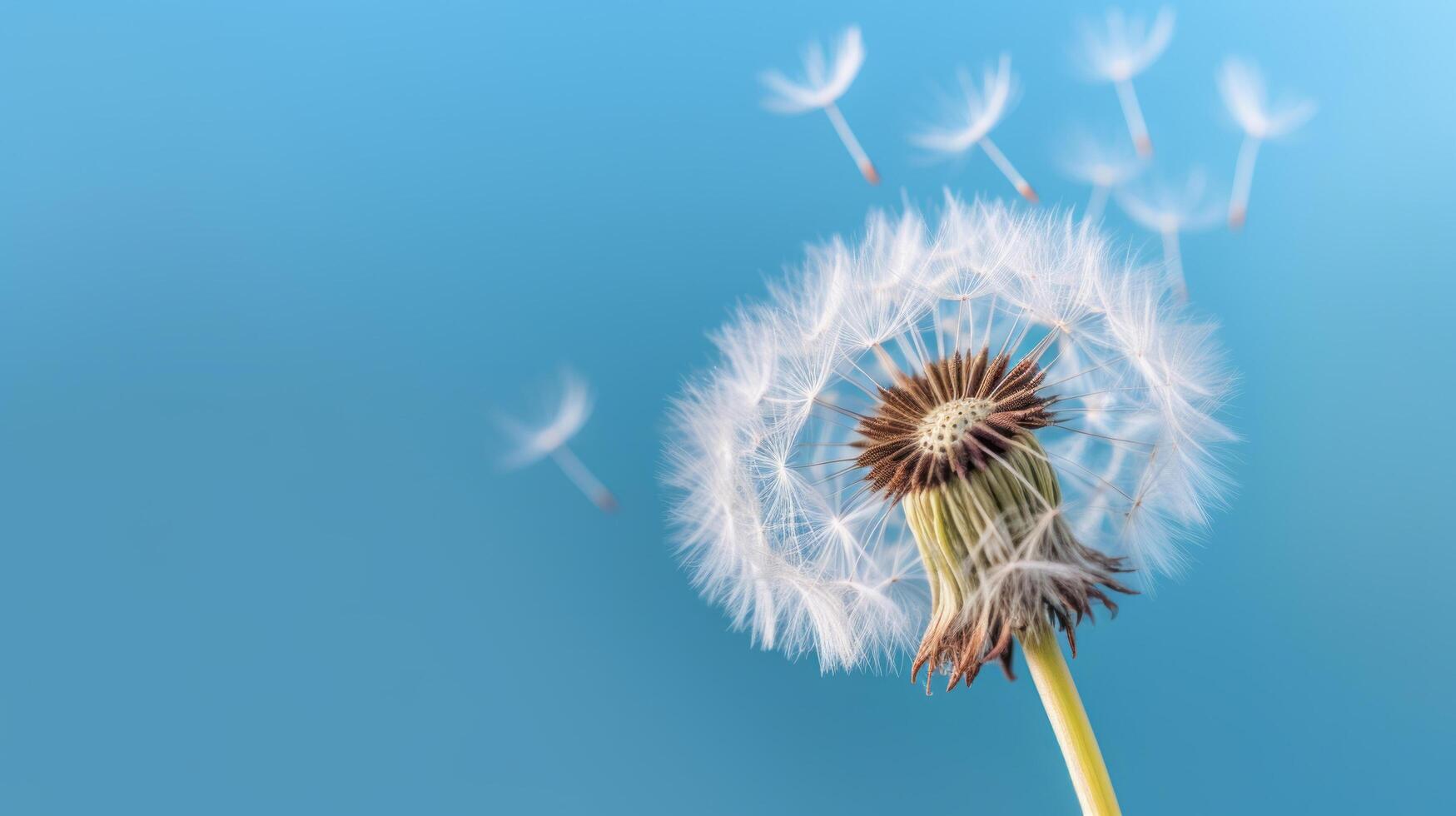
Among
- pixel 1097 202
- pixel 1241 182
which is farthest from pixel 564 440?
pixel 1241 182

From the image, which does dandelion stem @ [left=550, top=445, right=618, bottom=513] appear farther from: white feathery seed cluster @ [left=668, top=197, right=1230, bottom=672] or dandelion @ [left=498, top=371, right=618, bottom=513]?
white feathery seed cluster @ [left=668, top=197, right=1230, bottom=672]

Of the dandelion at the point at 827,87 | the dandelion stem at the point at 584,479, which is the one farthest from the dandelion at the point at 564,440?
the dandelion at the point at 827,87

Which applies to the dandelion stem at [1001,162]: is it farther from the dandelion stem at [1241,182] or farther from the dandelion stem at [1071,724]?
the dandelion stem at [1071,724]

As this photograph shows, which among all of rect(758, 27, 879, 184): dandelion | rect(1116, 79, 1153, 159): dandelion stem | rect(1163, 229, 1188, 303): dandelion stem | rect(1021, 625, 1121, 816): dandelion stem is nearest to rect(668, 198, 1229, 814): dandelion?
rect(1021, 625, 1121, 816): dandelion stem

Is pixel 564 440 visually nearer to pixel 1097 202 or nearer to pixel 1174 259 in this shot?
pixel 1097 202

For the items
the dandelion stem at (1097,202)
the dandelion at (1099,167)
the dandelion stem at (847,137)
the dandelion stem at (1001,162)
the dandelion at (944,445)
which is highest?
the dandelion stem at (847,137)

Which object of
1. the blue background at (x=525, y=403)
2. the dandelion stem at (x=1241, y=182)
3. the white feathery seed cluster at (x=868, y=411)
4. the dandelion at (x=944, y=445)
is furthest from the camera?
the dandelion stem at (x=1241, y=182)

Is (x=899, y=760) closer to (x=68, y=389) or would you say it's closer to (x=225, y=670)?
(x=225, y=670)
